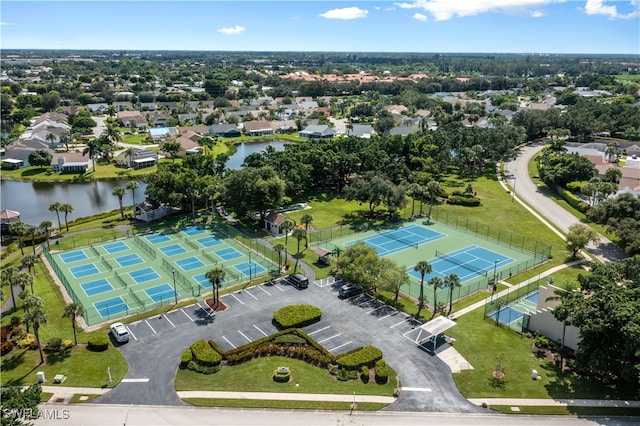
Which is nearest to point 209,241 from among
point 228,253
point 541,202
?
point 228,253

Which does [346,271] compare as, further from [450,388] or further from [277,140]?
[277,140]

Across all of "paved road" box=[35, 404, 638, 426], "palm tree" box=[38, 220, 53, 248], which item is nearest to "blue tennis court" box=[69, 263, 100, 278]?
"palm tree" box=[38, 220, 53, 248]

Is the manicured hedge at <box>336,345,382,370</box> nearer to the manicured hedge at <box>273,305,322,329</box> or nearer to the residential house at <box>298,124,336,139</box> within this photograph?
the manicured hedge at <box>273,305,322,329</box>

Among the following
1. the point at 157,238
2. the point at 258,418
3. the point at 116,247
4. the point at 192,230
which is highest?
the point at 192,230

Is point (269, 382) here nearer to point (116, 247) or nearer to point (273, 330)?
point (273, 330)

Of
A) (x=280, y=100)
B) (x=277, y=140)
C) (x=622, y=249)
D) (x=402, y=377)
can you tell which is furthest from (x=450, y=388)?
(x=280, y=100)
